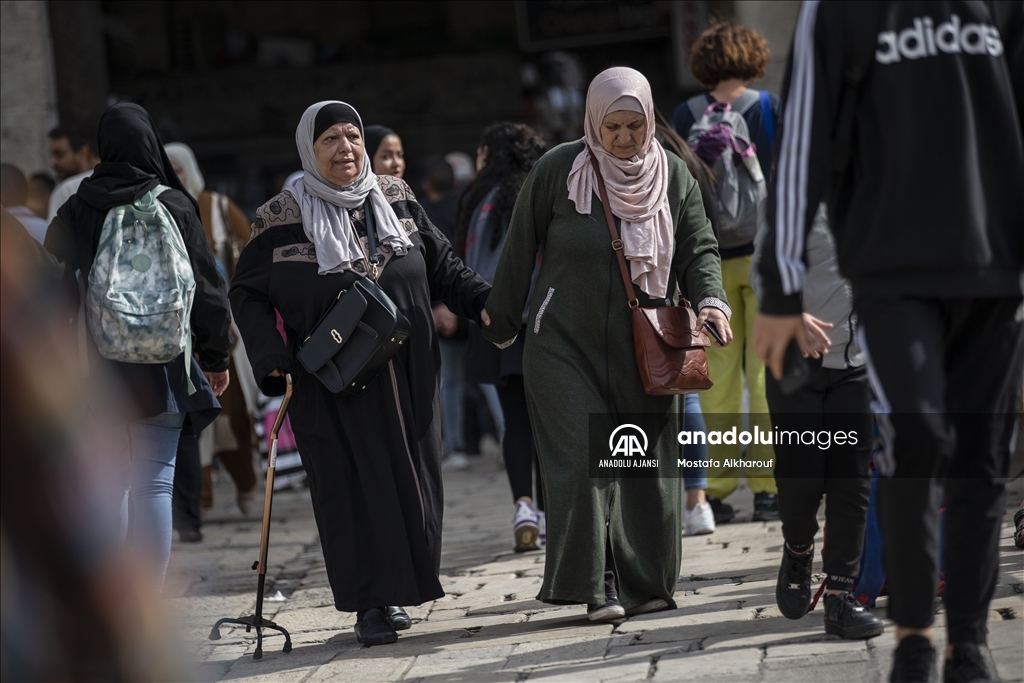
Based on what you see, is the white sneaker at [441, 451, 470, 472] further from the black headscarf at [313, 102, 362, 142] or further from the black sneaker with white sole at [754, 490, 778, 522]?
the black headscarf at [313, 102, 362, 142]

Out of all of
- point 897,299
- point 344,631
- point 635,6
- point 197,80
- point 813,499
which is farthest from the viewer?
point 197,80

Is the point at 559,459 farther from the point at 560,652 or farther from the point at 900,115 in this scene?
the point at 900,115

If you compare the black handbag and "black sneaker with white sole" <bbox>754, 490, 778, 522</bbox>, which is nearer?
the black handbag

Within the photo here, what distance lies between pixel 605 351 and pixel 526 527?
188 centimetres

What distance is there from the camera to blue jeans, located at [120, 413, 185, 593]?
5414 millimetres

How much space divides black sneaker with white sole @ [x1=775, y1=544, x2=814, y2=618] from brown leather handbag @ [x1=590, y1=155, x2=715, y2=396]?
0.74 metres

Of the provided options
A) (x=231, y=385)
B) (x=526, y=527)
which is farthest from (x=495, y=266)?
(x=231, y=385)

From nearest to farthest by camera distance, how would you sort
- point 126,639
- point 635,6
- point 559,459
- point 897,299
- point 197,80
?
point 897,299 < point 126,639 < point 559,459 < point 635,6 < point 197,80

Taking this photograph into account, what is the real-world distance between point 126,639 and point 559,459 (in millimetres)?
1767

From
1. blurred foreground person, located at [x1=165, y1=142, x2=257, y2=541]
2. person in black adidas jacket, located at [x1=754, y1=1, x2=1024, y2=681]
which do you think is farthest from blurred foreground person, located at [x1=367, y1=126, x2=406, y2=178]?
person in black adidas jacket, located at [x1=754, y1=1, x2=1024, y2=681]

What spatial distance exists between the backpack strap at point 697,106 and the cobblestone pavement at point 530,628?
81.1 inches

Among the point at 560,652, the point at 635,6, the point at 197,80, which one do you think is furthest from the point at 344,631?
the point at 197,80

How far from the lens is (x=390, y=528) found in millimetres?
5062

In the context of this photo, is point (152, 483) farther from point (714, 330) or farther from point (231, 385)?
point (231, 385)
